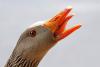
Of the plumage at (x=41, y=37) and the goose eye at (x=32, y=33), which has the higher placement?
the goose eye at (x=32, y=33)

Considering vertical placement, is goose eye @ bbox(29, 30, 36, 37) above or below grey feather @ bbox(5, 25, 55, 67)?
above

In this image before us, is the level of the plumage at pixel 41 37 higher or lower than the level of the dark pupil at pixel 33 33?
lower

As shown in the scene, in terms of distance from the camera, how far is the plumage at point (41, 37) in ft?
5.38

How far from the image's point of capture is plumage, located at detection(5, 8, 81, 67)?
1641 mm

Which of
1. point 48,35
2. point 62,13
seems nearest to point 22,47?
point 48,35

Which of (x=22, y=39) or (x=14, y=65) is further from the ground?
(x=22, y=39)

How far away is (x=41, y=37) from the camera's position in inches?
64.9

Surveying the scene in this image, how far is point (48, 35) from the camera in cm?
164

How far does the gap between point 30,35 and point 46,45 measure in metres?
0.10

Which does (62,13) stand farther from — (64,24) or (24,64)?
(24,64)

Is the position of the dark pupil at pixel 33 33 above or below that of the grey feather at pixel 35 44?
above

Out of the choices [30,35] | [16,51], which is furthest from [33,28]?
[16,51]

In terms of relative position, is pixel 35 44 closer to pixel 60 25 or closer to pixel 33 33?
pixel 33 33

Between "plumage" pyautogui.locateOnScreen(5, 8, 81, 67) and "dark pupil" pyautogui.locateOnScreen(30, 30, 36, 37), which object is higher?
"dark pupil" pyautogui.locateOnScreen(30, 30, 36, 37)
